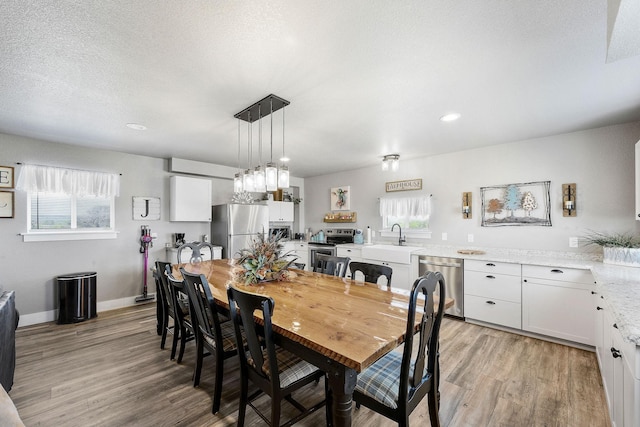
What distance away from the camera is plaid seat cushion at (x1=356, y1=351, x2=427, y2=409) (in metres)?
1.35

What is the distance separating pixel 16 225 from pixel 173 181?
75.1 inches

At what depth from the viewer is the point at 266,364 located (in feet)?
5.23

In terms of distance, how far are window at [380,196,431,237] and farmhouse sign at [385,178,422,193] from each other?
0.17m

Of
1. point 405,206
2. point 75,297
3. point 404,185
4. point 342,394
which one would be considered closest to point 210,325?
point 342,394

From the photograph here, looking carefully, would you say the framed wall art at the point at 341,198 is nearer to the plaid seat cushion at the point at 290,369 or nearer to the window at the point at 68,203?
the window at the point at 68,203

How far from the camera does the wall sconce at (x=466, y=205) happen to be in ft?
13.2

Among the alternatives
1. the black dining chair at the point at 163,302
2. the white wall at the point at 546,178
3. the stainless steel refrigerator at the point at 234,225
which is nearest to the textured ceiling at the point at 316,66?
the white wall at the point at 546,178

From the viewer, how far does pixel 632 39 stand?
3.70ft

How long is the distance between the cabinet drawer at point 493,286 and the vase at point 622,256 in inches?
31.9

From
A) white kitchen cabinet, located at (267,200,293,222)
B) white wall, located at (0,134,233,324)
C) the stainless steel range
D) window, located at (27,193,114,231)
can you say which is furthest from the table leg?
white kitchen cabinet, located at (267,200,293,222)

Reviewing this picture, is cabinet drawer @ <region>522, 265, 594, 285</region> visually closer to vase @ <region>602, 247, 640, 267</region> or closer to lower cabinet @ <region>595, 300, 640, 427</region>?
vase @ <region>602, 247, 640, 267</region>

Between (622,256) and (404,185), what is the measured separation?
2.74 metres

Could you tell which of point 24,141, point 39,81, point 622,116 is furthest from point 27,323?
point 622,116

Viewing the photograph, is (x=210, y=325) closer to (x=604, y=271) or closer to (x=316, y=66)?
(x=316, y=66)
